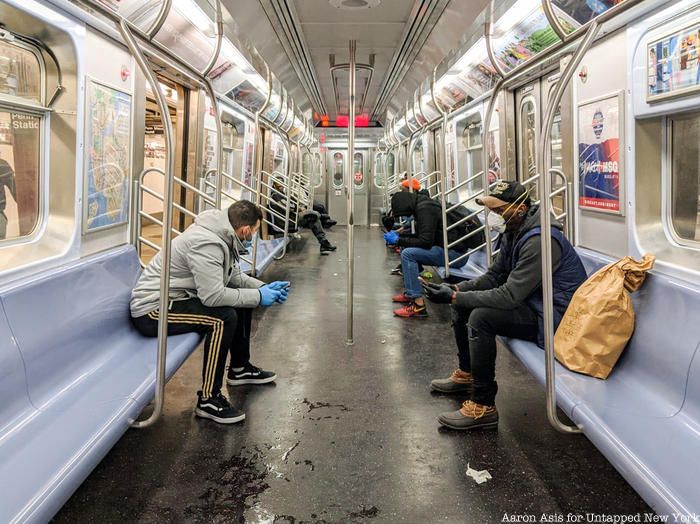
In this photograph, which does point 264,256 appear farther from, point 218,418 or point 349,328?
point 218,418

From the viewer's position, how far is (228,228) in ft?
9.50

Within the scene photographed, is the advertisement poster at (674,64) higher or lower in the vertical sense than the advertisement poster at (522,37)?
lower

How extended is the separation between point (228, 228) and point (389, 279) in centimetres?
441

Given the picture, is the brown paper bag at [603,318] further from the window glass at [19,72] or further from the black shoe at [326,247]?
the black shoe at [326,247]

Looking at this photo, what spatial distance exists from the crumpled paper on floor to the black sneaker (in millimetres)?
1200

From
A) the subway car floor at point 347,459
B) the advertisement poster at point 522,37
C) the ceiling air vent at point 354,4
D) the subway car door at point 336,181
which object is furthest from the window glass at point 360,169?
the subway car floor at point 347,459

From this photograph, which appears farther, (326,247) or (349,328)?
(326,247)

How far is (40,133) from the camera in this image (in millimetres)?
2748

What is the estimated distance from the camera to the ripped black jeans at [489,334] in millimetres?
2748

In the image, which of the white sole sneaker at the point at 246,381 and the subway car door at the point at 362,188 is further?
the subway car door at the point at 362,188

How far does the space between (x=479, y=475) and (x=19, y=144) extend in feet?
8.86

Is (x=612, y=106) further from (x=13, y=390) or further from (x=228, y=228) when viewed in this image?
(x=13, y=390)

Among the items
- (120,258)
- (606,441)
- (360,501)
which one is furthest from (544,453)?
(120,258)

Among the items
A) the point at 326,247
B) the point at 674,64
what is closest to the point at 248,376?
the point at 674,64
